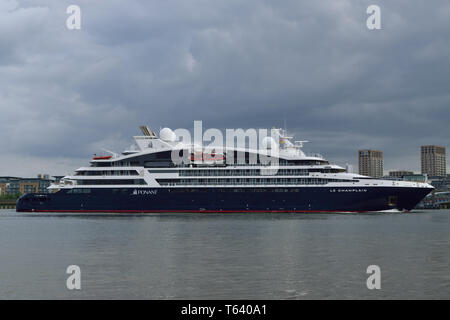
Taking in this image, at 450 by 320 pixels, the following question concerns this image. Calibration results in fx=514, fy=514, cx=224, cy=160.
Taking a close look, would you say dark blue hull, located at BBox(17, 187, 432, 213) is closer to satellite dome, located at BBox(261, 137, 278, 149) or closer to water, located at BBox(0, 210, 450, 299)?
satellite dome, located at BBox(261, 137, 278, 149)

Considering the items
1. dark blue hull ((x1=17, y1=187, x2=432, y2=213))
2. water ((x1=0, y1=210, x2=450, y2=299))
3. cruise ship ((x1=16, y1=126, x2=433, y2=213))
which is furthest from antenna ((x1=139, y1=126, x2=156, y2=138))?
water ((x1=0, y1=210, x2=450, y2=299))

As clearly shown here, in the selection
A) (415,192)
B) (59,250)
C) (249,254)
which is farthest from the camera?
(415,192)

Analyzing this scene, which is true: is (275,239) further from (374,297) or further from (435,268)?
(374,297)

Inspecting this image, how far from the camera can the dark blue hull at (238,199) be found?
76.0 m

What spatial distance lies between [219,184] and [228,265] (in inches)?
2187

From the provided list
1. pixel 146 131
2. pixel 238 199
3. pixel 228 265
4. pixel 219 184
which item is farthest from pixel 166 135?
pixel 228 265

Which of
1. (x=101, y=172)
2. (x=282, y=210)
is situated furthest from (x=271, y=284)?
(x=101, y=172)

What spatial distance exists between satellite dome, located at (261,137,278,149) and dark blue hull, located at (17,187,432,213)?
9.07m

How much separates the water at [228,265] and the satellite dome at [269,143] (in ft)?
147

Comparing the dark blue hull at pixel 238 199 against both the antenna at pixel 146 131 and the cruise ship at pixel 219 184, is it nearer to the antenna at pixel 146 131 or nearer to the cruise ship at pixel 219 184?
the cruise ship at pixel 219 184

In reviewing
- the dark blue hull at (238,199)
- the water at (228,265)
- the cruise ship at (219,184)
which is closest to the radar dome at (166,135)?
the cruise ship at (219,184)

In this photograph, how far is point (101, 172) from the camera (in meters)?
84.2

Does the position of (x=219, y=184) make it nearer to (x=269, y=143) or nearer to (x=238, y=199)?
(x=238, y=199)
